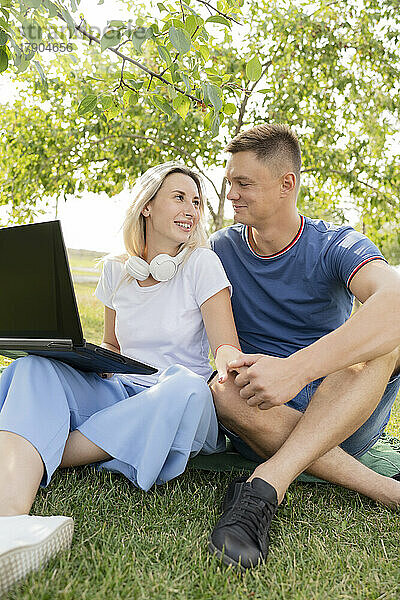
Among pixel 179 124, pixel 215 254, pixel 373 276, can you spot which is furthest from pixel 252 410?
pixel 179 124

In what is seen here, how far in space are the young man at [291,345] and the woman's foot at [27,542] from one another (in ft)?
1.16

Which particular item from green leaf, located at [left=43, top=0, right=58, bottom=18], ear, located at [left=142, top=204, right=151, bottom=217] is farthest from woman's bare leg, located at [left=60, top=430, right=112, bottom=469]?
green leaf, located at [left=43, top=0, right=58, bottom=18]

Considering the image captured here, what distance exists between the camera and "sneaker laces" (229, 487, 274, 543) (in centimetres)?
151

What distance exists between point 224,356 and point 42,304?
585mm

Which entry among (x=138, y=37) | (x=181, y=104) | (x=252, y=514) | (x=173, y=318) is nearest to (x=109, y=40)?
(x=138, y=37)

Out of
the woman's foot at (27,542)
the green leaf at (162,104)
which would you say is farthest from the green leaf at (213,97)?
the woman's foot at (27,542)

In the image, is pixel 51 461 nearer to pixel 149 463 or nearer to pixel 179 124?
pixel 149 463

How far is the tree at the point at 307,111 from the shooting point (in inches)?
296

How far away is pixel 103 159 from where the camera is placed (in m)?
8.00

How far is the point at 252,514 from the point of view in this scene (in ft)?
5.07

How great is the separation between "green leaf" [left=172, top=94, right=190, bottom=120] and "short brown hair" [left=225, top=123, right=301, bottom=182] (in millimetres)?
266

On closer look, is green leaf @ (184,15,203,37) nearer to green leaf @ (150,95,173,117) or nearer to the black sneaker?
green leaf @ (150,95,173,117)

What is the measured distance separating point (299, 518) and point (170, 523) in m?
0.38

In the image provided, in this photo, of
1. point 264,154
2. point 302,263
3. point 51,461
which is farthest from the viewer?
point 264,154
